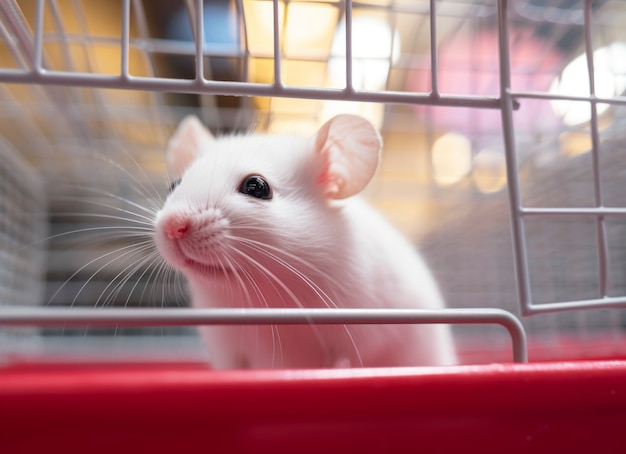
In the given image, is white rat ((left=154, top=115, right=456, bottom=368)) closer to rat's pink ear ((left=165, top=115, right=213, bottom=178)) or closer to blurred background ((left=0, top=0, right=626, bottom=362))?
rat's pink ear ((left=165, top=115, right=213, bottom=178))

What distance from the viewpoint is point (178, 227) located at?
0.68 m

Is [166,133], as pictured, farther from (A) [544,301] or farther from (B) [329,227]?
(A) [544,301]

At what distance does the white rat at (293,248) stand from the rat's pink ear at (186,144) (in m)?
0.07

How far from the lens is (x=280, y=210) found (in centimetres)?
78

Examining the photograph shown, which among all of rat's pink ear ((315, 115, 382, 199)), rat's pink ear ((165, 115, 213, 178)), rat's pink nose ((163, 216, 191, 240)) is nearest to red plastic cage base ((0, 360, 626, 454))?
rat's pink nose ((163, 216, 191, 240))

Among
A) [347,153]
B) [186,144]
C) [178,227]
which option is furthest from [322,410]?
[186,144]

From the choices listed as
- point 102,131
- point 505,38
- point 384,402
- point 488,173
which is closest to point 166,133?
point 102,131

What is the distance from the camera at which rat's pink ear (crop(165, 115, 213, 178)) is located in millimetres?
952

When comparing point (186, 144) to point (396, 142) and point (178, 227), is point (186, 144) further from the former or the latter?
point (396, 142)

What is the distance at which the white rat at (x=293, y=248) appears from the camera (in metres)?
0.71

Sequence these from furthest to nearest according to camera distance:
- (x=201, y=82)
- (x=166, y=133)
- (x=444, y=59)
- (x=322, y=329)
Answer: (x=166, y=133) → (x=444, y=59) → (x=322, y=329) → (x=201, y=82)

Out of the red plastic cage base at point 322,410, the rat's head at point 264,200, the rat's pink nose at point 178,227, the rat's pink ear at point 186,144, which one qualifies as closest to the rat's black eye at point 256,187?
the rat's head at point 264,200

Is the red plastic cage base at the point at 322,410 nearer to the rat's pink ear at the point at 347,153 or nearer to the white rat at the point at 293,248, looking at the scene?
the white rat at the point at 293,248

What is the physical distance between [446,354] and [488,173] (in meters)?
0.81
